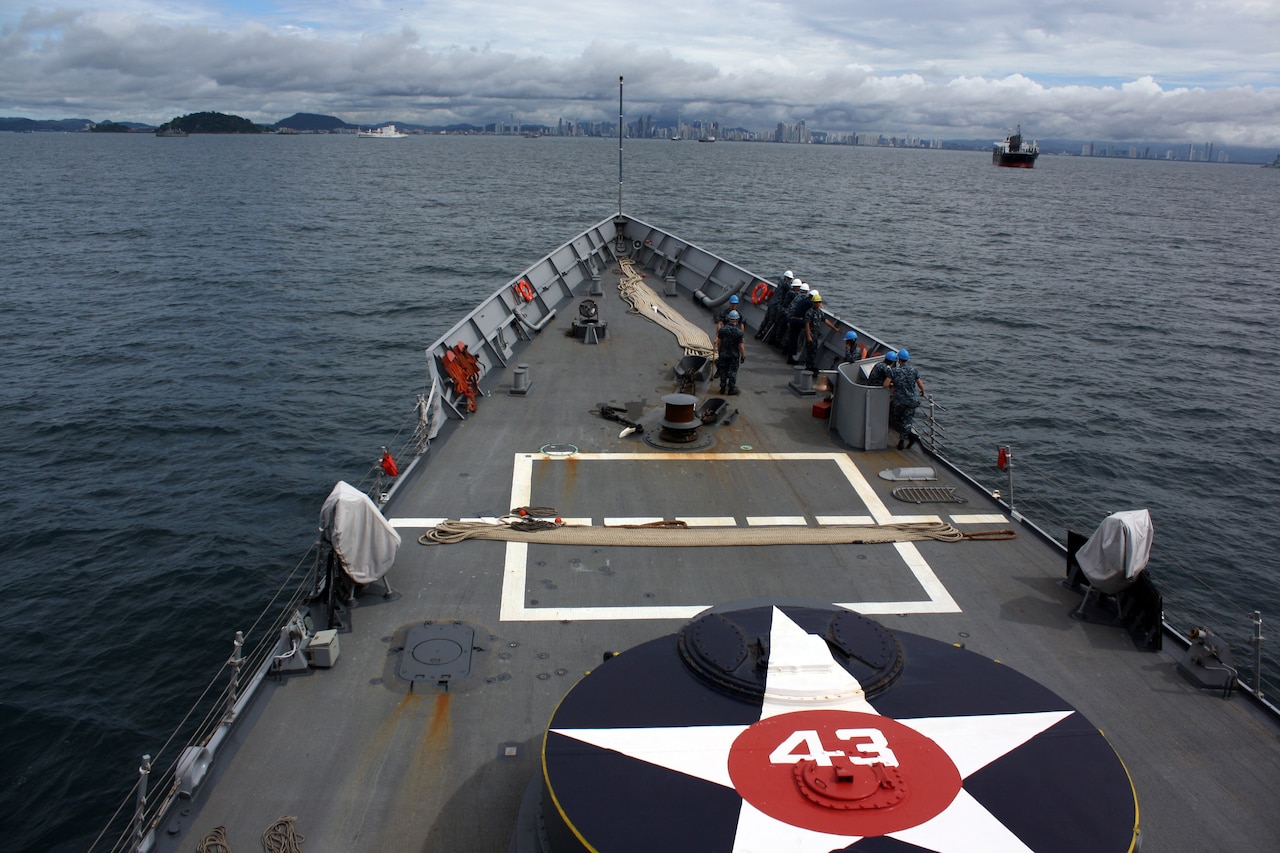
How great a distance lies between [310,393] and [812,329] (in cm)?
1513

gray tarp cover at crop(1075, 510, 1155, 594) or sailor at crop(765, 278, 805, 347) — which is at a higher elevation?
sailor at crop(765, 278, 805, 347)

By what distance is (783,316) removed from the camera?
16.8 metres

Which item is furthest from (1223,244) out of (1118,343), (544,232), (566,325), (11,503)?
(11,503)

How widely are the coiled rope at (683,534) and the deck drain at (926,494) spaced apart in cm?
82

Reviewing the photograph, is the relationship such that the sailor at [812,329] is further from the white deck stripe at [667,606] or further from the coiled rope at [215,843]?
the coiled rope at [215,843]

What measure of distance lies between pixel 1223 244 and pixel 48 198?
92760mm

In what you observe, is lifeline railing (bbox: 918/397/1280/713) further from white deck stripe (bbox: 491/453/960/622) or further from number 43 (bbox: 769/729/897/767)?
number 43 (bbox: 769/729/897/767)

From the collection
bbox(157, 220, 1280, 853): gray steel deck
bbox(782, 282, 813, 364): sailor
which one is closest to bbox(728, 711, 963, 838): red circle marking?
bbox(157, 220, 1280, 853): gray steel deck

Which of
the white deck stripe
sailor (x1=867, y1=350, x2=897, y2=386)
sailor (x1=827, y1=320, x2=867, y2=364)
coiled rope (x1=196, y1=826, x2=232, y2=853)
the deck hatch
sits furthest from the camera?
sailor (x1=827, y1=320, x2=867, y2=364)

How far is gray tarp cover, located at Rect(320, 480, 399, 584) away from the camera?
306 inches

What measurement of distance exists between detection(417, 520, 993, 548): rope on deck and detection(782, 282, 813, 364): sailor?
657cm

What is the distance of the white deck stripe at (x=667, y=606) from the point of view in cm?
809

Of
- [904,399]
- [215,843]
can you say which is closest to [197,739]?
[215,843]

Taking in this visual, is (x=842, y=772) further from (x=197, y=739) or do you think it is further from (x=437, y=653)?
(x=197, y=739)
